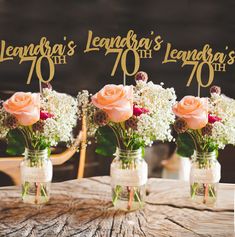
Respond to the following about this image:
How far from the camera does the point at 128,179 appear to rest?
1.76 meters

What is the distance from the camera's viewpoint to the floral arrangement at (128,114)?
1.71m

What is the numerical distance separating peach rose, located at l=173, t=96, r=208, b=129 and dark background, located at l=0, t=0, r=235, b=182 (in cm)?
250

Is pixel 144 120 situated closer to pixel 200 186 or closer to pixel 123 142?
pixel 123 142

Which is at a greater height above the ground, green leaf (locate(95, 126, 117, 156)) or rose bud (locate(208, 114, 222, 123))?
rose bud (locate(208, 114, 222, 123))

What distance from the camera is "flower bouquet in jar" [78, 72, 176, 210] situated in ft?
5.71

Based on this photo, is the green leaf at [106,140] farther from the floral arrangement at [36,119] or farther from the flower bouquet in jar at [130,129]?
the floral arrangement at [36,119]

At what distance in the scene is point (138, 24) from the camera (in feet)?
13.9

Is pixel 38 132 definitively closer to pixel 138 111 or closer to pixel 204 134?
pixel 138 111

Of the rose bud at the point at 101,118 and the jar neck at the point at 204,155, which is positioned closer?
the rose bud at the point at 101,118

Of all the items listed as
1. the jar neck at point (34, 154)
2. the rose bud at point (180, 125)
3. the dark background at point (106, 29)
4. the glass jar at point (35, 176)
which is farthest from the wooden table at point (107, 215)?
the dark background at point (106, 29)

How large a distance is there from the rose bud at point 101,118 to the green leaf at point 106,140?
0.04 meters

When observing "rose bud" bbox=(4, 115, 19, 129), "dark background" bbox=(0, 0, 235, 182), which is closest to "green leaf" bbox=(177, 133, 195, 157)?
"rose bud" bbox=(4, 115, 19, 129)

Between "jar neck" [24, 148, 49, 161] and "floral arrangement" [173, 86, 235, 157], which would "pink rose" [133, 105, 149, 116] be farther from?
"jar neck" [24, 148, 49, 161]

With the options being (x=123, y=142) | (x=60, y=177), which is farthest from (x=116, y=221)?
(x=60, y=177)
